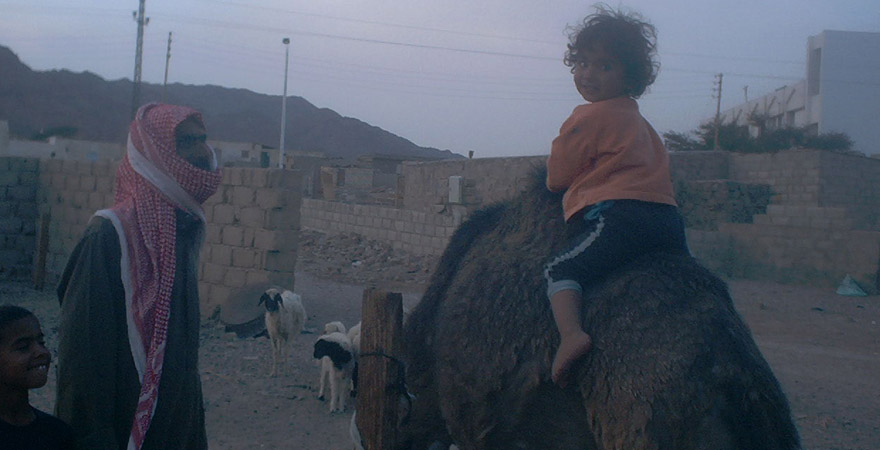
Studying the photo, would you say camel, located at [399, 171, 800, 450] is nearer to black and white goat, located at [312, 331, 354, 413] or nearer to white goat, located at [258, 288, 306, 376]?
black and white goat, located at [312, 331, 354, 413]

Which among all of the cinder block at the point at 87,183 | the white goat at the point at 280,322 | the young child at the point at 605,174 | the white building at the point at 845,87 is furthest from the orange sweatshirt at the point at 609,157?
the white building at the point at 845,87

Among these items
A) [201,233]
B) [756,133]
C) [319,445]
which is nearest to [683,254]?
[201,233]

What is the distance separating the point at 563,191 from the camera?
2707 mm

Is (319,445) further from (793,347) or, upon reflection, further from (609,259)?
(793,347)

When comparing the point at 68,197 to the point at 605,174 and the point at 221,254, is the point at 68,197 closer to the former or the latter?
the point at 221,254

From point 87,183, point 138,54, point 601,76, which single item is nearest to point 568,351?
point 601,76

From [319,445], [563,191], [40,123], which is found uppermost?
[40,123]

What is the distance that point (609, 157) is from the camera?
244 centimetres

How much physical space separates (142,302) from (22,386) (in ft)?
1.47

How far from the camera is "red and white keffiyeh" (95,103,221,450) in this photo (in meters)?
2.41

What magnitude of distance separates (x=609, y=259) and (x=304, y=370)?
6304 millimetres

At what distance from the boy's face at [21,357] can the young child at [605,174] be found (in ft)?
4.74

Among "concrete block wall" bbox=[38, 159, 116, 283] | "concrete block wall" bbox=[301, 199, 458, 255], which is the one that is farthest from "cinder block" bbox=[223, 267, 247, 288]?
"concrete block wall" bbox=[301, 199, 458, 255]

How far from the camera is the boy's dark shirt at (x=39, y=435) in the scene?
2.02 m
